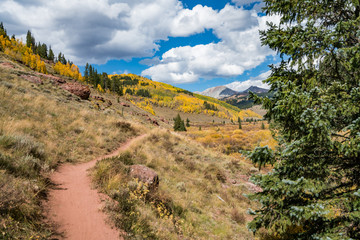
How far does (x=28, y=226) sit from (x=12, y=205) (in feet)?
1.93

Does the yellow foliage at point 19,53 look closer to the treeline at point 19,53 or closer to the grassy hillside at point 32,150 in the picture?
the treeline at point 19,53

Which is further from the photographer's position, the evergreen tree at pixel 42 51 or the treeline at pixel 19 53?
the evergreen tree at pixel 42 51

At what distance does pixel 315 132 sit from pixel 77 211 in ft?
20.8

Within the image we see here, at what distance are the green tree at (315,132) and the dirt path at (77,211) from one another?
155 inches

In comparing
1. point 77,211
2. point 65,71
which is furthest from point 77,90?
point 65,71

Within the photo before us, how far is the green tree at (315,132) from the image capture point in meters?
3.23

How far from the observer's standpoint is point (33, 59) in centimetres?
7819

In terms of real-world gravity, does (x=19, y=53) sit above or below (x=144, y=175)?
above

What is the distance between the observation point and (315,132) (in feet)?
11.1

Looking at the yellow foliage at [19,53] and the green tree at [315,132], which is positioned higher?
the yellow foliage at [19,53]

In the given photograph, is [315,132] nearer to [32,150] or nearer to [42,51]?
[32,150]

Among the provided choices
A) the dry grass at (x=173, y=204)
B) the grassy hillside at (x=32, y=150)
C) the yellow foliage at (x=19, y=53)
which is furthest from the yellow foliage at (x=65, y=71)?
the dry grass at (x=173, y=204)

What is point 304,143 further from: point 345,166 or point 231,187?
point 231,187

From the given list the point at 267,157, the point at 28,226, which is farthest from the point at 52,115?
the point at 267,157
